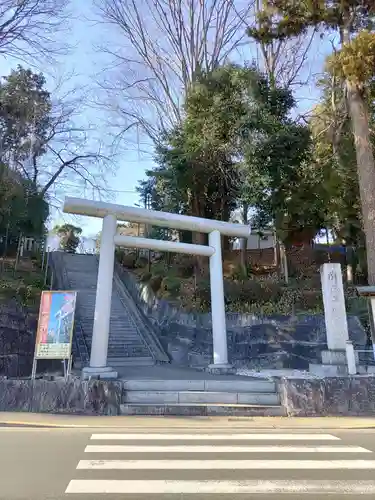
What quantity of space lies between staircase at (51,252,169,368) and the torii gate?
11.0ft

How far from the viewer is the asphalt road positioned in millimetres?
4191

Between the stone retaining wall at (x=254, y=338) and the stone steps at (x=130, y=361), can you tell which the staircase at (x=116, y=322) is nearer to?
the stone steps at (x=130, y=361)

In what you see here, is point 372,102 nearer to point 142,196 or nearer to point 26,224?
point 142,196

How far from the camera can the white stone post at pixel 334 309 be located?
10754 mm

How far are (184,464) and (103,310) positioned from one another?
19.9 feet

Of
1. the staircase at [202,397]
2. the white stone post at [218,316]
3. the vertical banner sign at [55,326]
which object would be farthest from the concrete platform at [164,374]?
the vertical banner sign at [55,326]

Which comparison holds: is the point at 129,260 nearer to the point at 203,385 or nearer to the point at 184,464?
the point at 203,385

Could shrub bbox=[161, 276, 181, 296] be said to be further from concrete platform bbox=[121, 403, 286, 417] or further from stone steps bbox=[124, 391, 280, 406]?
concrete platform bbox=[121, 403, 286, 417]

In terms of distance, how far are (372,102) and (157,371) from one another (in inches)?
590

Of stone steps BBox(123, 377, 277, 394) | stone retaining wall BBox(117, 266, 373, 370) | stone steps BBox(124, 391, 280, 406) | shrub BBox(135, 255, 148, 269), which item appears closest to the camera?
stone steps BBox(124, 391, 280, 406)

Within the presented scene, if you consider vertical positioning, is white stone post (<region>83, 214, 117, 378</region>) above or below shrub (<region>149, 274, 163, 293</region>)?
below

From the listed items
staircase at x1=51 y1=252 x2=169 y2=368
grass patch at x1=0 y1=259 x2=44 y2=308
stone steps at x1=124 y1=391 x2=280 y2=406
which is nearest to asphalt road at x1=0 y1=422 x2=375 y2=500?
stone steps at x1=124 y1=391 x2=280 y2=406

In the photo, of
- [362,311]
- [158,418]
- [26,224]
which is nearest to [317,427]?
[158,418]

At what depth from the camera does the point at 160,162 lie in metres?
18.9
